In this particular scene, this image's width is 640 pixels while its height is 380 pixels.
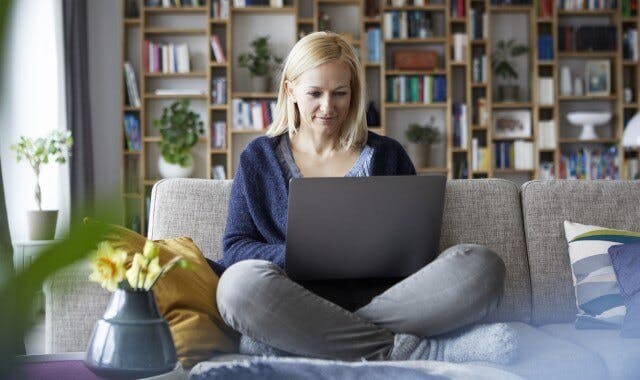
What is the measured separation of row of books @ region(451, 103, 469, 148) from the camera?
19.2ft

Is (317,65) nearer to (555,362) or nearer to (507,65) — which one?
(555,362)

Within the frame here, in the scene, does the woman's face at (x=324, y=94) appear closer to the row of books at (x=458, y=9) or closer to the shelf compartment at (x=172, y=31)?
the shelf compartment at (x=172, y=31)

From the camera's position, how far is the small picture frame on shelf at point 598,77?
5909mm

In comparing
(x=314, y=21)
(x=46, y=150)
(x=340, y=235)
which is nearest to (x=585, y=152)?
(x=314, y=21)

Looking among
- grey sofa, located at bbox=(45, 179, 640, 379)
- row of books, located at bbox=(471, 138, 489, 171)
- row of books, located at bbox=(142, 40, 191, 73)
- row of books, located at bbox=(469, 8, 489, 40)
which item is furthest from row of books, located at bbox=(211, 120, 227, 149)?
grey sofa, located at bbox=(45, 179, 640, 379)

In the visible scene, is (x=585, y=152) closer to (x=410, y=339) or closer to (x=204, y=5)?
(x=204, y=5)

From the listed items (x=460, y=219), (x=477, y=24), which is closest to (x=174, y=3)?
(x=477, y=24)

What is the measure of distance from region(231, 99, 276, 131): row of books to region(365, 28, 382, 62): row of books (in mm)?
790

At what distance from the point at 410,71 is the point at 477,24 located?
60 centimetres

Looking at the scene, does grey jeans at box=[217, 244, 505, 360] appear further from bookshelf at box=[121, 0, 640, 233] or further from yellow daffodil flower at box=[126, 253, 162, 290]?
bookshelf at box=[121, 0, 640, 233]

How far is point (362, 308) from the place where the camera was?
167 cm

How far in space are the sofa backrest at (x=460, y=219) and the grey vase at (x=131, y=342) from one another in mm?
936

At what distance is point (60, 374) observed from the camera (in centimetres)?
114

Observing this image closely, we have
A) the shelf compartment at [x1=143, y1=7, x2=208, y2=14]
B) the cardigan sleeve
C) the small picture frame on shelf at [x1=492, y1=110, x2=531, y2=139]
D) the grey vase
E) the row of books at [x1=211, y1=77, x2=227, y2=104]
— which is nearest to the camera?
the grey vase
